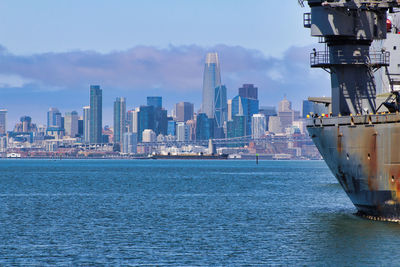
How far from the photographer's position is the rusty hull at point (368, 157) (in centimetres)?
4584

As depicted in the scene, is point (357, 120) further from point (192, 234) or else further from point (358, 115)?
point (192, 234)

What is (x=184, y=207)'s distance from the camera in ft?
230

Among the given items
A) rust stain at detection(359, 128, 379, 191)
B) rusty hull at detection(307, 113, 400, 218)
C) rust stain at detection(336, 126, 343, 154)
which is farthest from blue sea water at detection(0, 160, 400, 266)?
rust stain at detection(336, 126, 343, 154)

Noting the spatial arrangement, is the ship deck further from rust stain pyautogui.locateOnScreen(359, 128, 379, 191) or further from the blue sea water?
the blue sea water

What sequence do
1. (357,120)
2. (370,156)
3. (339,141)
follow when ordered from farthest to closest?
(339,141)
(357,120)
(370,156)

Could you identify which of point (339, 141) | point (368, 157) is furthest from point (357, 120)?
point (368, 157)

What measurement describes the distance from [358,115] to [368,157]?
9.04ft

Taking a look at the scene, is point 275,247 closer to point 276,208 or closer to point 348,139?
point 348,139

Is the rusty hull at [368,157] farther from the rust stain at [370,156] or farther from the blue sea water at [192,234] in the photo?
the blue sea water at [192,234]

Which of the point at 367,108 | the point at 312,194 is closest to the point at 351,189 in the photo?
the point at 367,108

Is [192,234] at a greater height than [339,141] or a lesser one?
lesser

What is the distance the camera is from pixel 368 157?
156 ft

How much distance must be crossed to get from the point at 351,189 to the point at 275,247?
1019 cm

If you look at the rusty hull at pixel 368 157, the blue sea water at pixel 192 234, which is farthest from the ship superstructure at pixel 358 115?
the blue sea water at pixel 192 234
